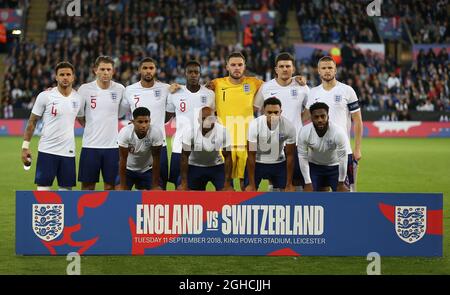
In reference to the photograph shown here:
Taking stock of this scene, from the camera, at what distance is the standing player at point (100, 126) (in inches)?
377

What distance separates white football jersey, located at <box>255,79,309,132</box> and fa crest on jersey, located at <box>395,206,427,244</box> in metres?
2.09

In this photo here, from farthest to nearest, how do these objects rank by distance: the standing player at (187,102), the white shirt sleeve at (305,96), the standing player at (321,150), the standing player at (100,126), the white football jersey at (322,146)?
the white shirt sleeve at (305,96) < the standing player at (100,126) < the standing player at (187,102) < the white football jersey at (322,146) < the standing player at (321,150)

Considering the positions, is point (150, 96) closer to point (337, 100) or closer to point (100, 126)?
point (100, 126)

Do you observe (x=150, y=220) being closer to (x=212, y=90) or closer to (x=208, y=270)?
(x=208, y=270)

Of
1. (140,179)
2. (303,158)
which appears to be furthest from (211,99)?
(303,158)

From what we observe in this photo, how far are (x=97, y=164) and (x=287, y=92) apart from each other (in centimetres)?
250

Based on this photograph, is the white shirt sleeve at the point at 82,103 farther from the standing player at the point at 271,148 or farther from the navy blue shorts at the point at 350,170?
the navy blue shorts at the point at 350,170

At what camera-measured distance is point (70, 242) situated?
25.8 feet

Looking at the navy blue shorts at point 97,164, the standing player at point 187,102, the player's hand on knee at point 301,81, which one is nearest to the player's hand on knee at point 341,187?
the player's hand on knee at point 301,81

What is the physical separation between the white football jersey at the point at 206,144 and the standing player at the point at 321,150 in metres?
0.90

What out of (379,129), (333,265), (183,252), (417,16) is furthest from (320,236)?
(417,16)

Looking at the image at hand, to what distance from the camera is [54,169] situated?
938cm

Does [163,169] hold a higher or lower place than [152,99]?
lower

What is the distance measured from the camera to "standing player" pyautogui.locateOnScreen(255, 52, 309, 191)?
9.51 metres
